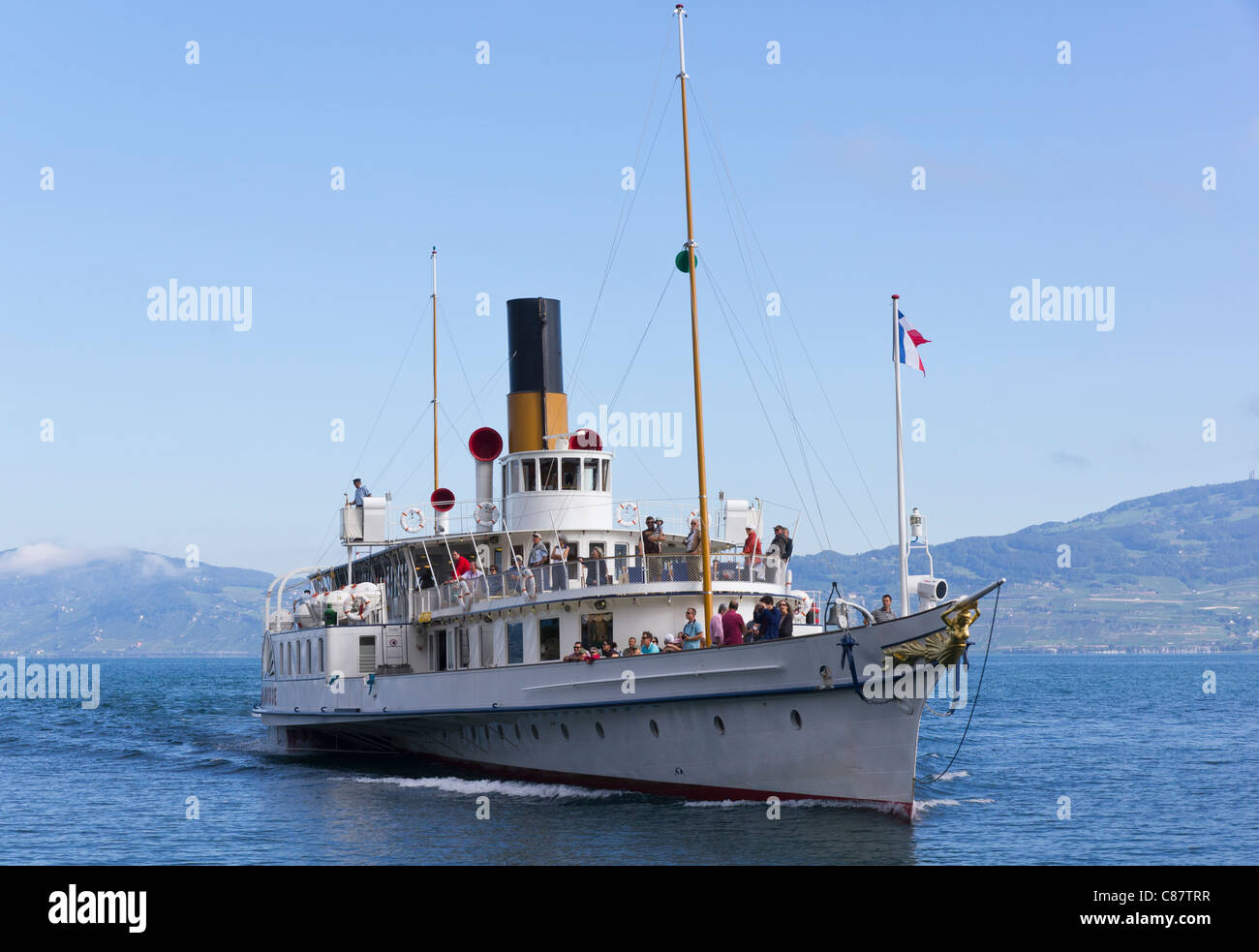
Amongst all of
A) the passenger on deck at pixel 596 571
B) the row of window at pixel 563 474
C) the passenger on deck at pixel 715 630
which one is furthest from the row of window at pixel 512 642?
the row of window at pixel 563 474

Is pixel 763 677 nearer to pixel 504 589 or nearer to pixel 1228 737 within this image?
pixel 504 589

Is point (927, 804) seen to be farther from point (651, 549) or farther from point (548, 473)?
point (548, 473)

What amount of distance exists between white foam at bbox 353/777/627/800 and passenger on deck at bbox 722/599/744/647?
444 centimetres

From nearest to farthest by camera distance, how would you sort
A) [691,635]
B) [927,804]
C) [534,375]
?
A: [691,635]
[927,804]
[534,375]

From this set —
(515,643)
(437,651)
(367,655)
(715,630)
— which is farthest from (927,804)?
(367,655)

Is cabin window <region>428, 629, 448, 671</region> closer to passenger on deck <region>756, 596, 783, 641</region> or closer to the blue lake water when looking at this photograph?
the blue lake water

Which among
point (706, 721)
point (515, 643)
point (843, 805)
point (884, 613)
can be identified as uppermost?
point (884, 613)

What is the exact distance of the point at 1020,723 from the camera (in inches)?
2494

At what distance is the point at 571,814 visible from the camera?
2692 centimetres

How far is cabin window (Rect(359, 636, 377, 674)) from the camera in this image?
3606 cm

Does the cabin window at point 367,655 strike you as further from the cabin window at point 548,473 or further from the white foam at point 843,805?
the white foam at point 843,805

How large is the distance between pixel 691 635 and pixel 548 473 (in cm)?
754
